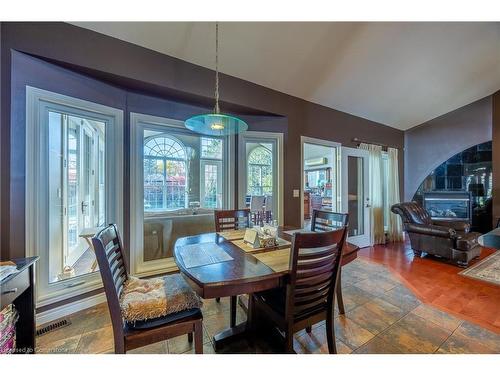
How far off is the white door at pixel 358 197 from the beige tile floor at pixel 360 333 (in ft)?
7.03

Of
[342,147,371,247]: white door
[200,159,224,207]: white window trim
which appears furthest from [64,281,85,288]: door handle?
[342,147,371,247]: white door

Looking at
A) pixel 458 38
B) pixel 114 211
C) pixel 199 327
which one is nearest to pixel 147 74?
pixel 114 211

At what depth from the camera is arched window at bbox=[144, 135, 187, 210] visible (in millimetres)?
2771

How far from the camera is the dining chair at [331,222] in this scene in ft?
6.61

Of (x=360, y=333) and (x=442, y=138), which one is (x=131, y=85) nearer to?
(x=360, y=333)

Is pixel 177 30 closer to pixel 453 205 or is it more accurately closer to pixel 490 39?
pixel 490 39

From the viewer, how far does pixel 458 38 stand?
9.20 feet

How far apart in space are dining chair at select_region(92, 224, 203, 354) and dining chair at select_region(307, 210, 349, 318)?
1.34 m

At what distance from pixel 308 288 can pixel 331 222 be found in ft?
3.88

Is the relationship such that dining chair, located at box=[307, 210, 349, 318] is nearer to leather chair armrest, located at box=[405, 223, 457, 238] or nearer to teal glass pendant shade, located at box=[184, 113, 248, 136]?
teal glass pendant shade, located at box=[184, 113, 248, 136]

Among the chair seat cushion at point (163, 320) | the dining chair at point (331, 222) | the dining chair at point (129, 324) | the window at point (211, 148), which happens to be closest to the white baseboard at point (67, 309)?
the dining chair at point (129, 324)

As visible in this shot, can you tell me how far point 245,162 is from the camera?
3.25 meters

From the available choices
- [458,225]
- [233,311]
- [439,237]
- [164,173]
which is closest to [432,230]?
[439,237]

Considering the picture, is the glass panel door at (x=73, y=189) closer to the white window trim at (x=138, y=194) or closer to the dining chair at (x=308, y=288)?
the white window trim at (x=138, y=194)
